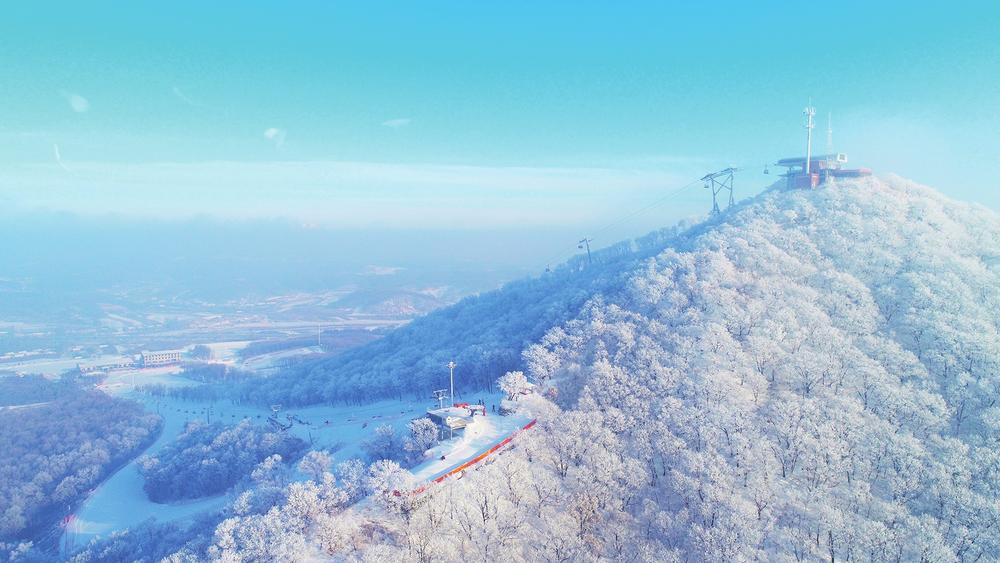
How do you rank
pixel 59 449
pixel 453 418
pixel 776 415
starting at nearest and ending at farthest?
pixel 776 415 < pixel 453 418 < pixel 59 449

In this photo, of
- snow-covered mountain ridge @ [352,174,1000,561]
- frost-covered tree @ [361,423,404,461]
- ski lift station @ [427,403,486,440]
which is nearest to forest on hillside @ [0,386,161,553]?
frost-covered tree @ [361,423,404,461]

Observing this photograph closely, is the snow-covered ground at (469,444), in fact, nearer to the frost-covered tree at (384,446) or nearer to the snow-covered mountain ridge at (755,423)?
the snow-covered mountain ridge at (755,423)

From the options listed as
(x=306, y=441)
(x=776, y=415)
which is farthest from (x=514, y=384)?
(x=306, y=441)

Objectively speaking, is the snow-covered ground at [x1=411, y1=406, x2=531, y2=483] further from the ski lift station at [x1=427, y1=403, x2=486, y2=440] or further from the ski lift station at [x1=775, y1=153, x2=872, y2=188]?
the ski lift station at [x1=775, y1=153, x2=872, y2=188]

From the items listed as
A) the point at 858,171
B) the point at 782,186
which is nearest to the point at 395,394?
the point at 782,186

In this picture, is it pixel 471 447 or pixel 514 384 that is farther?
pixel 514 384

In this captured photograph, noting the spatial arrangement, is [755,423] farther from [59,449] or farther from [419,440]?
[59,449]

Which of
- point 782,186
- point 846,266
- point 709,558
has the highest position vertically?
point 782,186

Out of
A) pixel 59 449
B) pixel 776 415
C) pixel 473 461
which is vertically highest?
pixel 776 415

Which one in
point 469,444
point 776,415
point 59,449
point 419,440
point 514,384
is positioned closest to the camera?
point 776,415

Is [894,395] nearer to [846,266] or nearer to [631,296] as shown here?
[846,266]

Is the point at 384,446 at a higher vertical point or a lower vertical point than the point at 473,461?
lower
